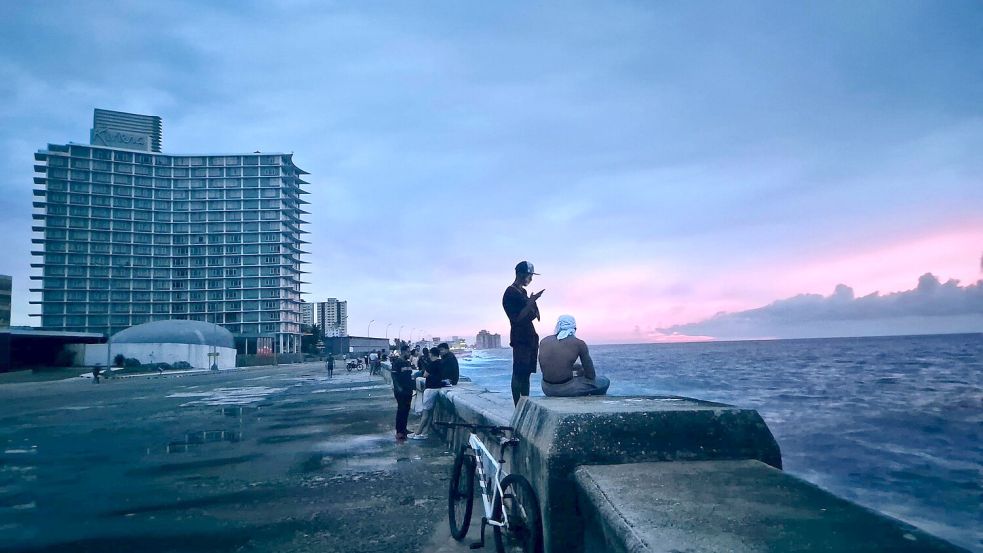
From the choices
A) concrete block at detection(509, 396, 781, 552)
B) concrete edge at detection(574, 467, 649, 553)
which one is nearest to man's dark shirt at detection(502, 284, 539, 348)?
concrete block at detection(509, 396, 781, 552)

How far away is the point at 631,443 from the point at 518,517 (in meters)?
1.29

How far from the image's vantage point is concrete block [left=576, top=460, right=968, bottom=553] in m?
2.18

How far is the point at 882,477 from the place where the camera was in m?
13.7

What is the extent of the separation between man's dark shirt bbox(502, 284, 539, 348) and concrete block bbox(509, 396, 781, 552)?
287 centimetres

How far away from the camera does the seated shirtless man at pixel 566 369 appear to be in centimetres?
542

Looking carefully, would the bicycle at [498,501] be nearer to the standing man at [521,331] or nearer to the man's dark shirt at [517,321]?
the standing man at [521,331]

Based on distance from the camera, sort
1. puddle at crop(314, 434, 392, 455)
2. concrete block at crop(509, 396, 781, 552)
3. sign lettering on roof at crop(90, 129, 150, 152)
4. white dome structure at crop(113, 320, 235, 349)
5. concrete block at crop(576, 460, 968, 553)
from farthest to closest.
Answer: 1. sign lettering on roof at crop(90, 129, 150, 152)
2. white dome structure at crop(113, 320, 235, 349)
3. puddle at crop(314, 434, 392, 455)
4. concrete block at crop(509, 396, 781, 552)
5. concrete block at crop(576, 460, 968, 553)

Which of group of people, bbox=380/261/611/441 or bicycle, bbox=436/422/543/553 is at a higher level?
group of people, bbox=380/261/611/441

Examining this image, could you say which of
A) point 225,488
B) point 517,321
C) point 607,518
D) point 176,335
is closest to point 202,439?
point 225,488

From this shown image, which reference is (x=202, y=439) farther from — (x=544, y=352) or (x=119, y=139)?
(x=119, y=139)

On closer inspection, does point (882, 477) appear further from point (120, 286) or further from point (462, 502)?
point (120, 286)

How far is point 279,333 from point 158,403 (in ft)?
389

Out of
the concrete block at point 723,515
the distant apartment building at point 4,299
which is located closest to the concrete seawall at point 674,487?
the concrete block at point 723,515

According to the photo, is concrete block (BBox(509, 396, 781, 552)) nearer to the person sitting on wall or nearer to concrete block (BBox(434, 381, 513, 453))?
concrete block (BBox(434, 381, 513, 453))
